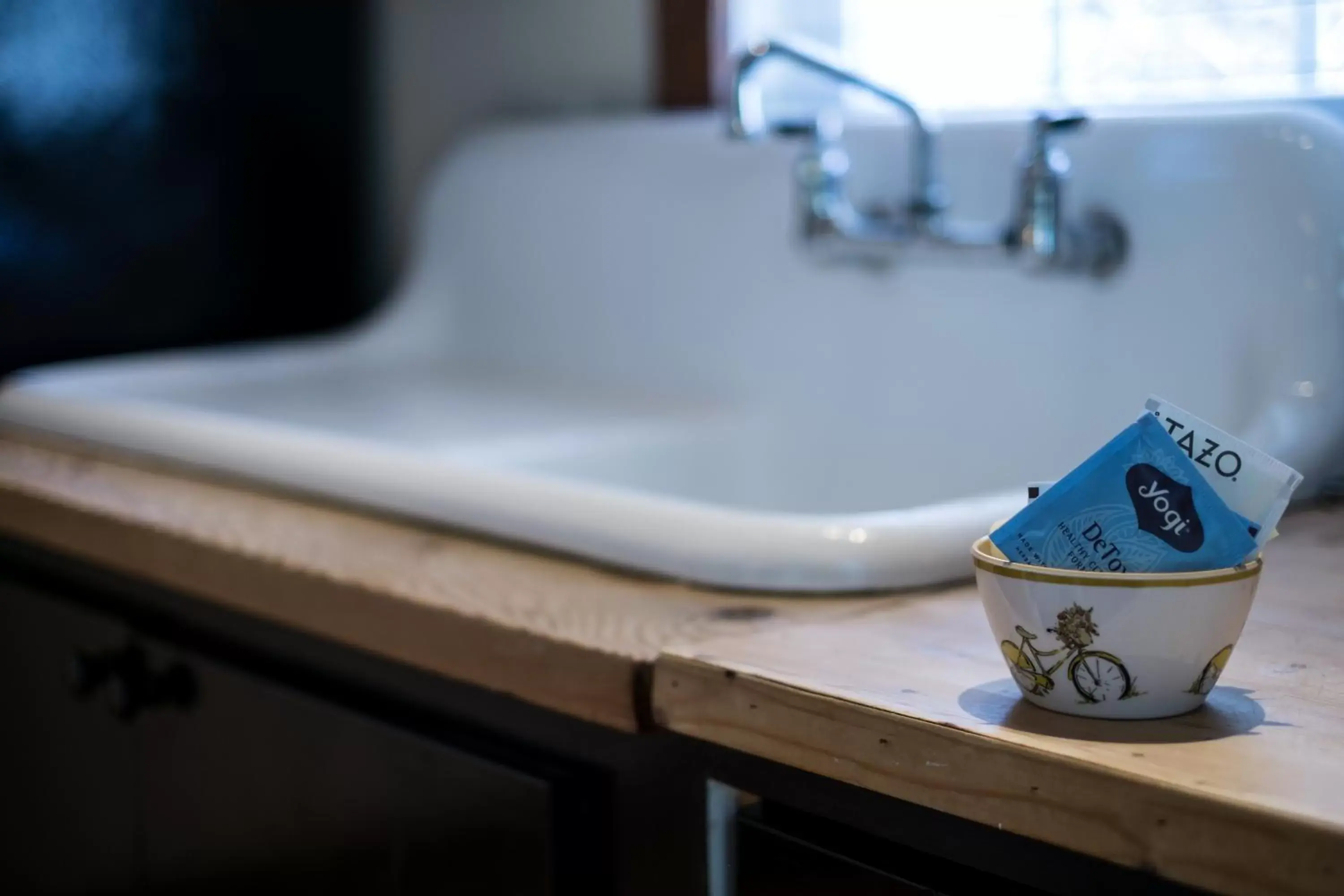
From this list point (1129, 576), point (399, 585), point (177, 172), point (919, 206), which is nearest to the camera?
point (1129, 576)

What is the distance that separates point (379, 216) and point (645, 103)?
0.49 m

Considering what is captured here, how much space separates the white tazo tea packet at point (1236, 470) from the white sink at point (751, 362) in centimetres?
22

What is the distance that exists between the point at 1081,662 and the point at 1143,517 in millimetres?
54

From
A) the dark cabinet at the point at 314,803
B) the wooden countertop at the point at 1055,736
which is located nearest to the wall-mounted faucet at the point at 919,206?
the wooden countertop at the point at 1055,736

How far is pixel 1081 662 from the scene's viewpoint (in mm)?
514

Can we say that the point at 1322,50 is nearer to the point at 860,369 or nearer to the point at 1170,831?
the point at 860,369

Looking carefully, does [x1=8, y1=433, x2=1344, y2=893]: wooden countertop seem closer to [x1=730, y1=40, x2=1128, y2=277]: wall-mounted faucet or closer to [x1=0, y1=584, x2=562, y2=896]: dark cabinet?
[x1=0, y1=584, x2=562, y2=896]: dark cabinet

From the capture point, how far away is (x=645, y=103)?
1.60 metres

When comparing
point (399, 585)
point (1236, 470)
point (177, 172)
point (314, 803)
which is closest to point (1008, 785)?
point (1236, 470)

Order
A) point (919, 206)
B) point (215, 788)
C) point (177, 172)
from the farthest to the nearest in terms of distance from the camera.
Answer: point (177, 172) < point (919, 206) < point (215, 788)

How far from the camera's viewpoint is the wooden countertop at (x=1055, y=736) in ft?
1.46

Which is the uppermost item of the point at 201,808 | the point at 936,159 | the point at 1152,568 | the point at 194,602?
the point at 936,159

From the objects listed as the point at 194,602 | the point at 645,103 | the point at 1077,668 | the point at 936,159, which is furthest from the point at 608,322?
the point at 1077,668

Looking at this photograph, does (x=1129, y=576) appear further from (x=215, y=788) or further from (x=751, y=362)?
(x=751, y=362)
